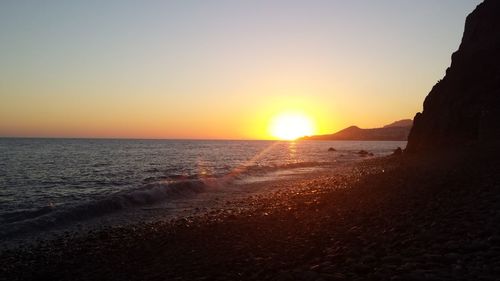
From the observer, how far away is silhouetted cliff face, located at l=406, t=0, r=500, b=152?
40.7 meters

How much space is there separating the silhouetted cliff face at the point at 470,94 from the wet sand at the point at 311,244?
24.0 metres

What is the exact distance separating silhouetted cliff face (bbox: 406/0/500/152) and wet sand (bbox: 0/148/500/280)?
24.0 meters

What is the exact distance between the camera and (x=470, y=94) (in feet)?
146

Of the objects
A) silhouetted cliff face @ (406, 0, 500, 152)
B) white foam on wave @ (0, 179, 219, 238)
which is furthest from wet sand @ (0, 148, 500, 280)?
silhouetted cliff face @ (406, 0, 500, 152)

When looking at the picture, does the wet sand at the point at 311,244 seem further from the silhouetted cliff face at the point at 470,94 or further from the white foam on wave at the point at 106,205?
the silhouetted cliff face at the point at 470,94

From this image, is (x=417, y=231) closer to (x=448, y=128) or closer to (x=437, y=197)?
(x=437, y=197)

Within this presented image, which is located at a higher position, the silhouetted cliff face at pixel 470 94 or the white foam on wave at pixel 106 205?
the silhouetted cliff face at pixel 470 94

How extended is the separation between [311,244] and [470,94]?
40.8m

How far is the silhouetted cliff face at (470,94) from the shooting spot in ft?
133

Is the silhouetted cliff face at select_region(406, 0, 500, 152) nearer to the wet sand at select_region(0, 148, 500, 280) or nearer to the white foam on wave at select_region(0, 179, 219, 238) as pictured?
the wet sand at select_region(0, 148, 500, 280)

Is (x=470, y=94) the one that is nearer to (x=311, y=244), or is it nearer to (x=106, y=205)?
(x=106, y=205)

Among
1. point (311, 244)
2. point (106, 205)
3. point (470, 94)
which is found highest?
point (470, 94)

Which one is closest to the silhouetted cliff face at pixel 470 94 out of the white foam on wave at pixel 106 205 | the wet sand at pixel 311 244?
the wet sand at pixel 311 244

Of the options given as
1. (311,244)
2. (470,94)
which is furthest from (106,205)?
(470,94)
